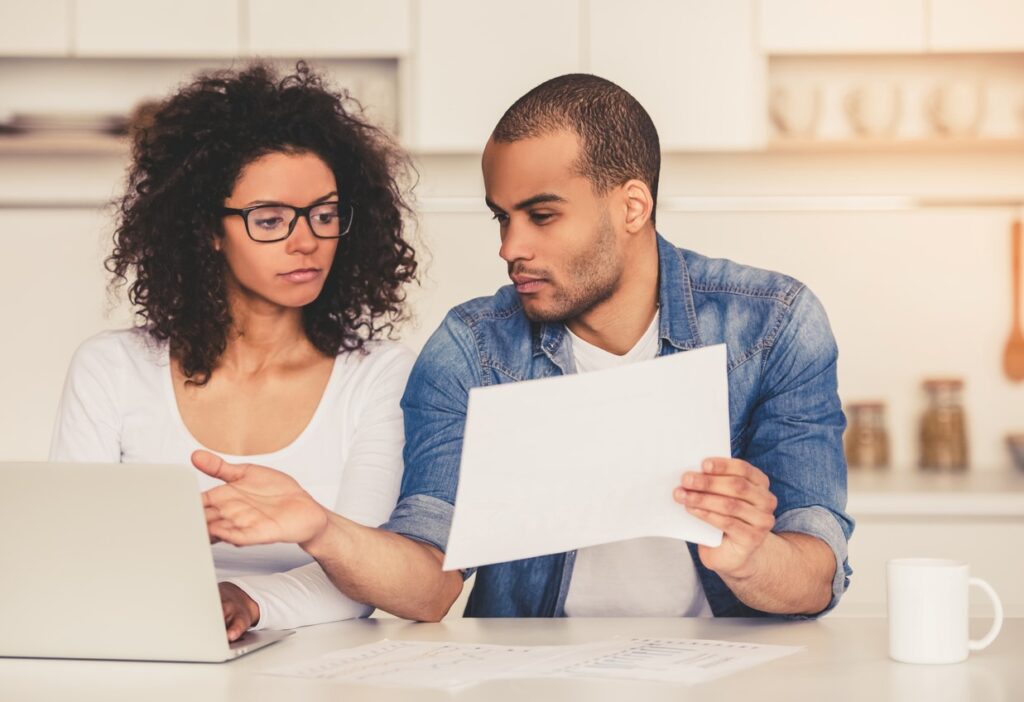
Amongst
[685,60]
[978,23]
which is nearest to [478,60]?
[685,60]

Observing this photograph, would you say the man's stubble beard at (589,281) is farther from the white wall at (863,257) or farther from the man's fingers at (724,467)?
the white wall at (863,257)

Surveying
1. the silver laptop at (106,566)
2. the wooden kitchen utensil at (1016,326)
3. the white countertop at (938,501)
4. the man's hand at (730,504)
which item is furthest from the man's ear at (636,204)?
the wooden kitchen utensil at (1016,326)

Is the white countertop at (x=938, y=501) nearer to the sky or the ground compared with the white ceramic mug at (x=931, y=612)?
nearer to the ground

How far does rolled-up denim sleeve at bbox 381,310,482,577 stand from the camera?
5.13ft

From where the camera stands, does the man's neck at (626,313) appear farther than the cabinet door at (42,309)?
No

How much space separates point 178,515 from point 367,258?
A: 92cm

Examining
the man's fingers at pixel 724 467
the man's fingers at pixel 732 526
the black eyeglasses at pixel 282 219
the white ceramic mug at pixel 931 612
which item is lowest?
the white ceramic mug at pixel 931 612

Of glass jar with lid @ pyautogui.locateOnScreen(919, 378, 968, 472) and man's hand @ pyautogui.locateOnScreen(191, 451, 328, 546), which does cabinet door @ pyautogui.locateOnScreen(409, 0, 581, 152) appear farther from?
man's hand @ pyautogui.locateOnScreen(191, 451, 328, 546)

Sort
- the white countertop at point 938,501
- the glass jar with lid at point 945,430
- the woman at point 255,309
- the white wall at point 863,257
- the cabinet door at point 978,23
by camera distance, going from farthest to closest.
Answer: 1. the white wall at point 863,257
2. the glass jar with lid at point 945,430
3. the cabinet door at point 978,23
4. the white countertop at point 938,501
5. the woman at point 255,309

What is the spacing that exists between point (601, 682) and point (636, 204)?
809 millimetres

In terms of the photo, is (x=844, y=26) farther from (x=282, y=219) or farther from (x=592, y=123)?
(x=282, y=219)

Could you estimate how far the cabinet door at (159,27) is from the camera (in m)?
3.16

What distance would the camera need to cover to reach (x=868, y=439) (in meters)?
3.27

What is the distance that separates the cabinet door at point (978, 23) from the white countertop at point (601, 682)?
210cm
